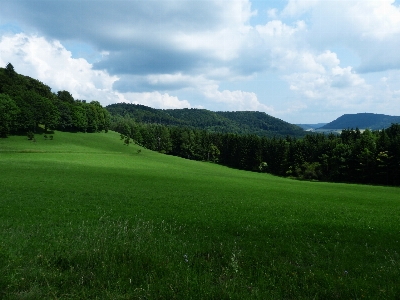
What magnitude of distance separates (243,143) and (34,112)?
277 ft

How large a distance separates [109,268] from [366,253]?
31.1 ft

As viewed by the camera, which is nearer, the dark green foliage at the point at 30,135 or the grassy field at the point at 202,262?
the grassy field at the point at 202,262

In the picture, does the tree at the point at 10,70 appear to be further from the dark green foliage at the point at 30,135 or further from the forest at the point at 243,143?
the dark green foliage at the point at 30,135

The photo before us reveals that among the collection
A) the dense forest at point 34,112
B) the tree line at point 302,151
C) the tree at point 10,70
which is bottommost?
the tree line at point 302,151

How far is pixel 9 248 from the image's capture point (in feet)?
26.2

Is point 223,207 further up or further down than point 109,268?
further down

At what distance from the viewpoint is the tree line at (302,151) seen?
7600 centimetres

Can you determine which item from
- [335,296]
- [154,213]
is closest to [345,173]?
[154,213]

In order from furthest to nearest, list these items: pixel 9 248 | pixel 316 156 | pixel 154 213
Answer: pixel 316 156 → pixel 154 213 → pixel 9 248

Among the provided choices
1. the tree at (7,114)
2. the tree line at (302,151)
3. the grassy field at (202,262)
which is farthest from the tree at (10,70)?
the grassy field at (202,262)

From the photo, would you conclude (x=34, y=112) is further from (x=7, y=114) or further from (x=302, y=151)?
(x=302, y=151)

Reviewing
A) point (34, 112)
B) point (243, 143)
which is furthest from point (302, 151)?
point (34, 112)

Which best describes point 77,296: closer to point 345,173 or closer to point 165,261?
point 165,261

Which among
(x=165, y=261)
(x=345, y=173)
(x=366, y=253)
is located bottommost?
(x=345, y=173)
